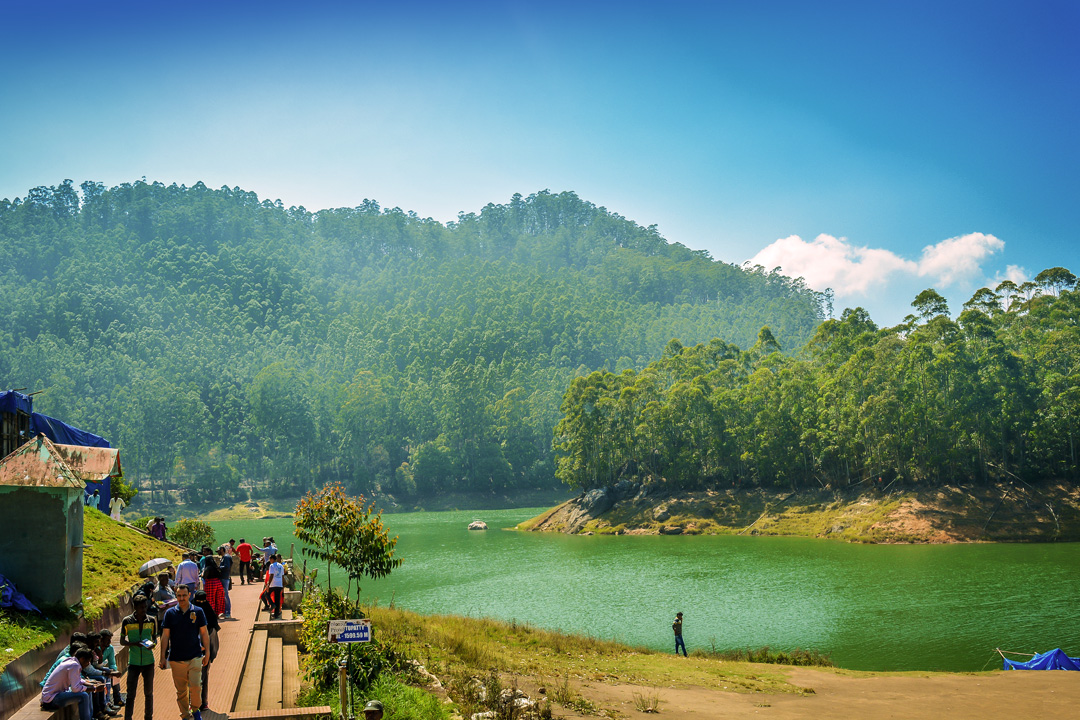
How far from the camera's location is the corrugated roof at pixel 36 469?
505 inches

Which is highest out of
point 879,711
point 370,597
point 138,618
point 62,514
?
point 62,514

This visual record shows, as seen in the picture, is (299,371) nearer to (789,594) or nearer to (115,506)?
(115,506)

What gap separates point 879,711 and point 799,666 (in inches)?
236

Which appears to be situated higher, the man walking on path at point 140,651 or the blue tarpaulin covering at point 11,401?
the blue tarpaulin covering at point 11,401

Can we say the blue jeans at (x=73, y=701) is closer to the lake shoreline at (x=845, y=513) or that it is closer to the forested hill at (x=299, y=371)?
the lake shoreline at (x=845, y=513)

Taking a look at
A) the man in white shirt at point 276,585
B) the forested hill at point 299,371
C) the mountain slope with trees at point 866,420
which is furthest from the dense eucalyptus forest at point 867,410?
the man in white shirt at point 276,585

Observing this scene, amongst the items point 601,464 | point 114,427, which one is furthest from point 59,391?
point 601,464

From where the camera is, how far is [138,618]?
10.3 m

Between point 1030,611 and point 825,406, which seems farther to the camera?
point 825,406

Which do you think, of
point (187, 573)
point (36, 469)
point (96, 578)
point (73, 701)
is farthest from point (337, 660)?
point (96, 578)

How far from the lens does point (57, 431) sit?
29.6 metres

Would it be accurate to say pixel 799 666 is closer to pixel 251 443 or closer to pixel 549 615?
pixel 549 615

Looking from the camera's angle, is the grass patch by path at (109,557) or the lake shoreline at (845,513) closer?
the grass patch by path at (109,557)

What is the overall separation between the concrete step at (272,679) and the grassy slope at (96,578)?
3.34 metres
